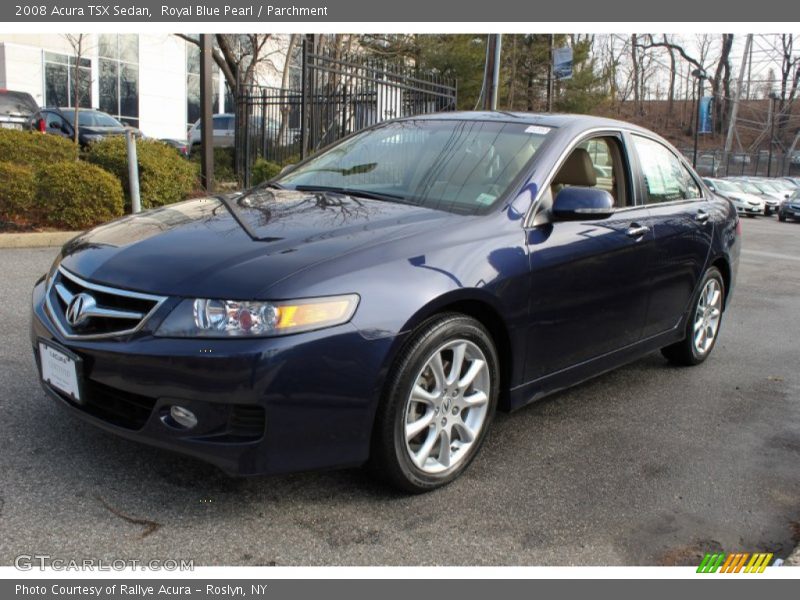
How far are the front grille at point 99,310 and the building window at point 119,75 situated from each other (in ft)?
91.1

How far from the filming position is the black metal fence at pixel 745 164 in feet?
176

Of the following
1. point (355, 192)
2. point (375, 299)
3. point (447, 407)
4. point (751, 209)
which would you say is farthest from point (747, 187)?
point (375, 299)

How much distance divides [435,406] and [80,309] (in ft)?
4.71

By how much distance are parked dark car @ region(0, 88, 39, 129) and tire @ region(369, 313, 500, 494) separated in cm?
1779

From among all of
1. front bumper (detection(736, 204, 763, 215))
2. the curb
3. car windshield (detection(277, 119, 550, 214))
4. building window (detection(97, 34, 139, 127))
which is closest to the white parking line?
car windshield (detection(277, 119, 550, 214))

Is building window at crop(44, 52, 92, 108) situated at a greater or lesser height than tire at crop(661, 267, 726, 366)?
greater

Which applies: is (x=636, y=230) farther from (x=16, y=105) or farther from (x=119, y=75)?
(x=119, y=75)

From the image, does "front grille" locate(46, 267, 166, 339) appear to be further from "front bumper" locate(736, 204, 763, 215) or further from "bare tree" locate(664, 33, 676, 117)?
"bare tree" locate(664, 33, 676, 117)

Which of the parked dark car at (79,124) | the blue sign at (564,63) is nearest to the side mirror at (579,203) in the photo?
the blue sign at (564,63)

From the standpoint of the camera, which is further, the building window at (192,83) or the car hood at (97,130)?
the building window at (192,83)

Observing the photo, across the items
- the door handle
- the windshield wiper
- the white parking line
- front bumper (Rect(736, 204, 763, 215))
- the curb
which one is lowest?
front bumper (Rect(736, 204, 763, 215))

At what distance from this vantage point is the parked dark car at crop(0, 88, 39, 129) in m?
18.0

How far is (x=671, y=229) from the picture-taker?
455cm

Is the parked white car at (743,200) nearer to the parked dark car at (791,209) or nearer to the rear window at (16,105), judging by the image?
the parked dark car at (791,209)
